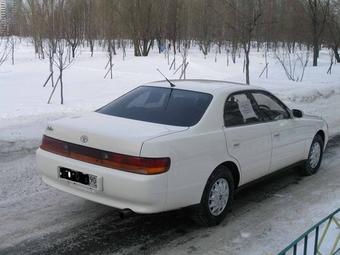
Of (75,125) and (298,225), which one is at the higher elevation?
(75,125)

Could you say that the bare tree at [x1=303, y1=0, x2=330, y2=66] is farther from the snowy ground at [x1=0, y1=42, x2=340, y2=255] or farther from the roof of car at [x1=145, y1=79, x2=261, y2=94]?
the roof of car at [x1=145, y1=79, x2=261, y2=94]

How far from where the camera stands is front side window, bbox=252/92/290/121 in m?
5.70

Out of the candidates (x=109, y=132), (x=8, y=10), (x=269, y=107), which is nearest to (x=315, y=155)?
(x=269, y=107)

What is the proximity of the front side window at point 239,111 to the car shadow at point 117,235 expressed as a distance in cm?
97

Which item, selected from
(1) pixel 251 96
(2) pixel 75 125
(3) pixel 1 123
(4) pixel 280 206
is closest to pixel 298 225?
(4) pixel 280 206

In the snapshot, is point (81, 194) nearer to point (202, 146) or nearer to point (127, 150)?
point (127, 150)

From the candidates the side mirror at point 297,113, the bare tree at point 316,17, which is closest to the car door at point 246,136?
the side mirror at point 297,113

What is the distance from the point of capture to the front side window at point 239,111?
16.6 feet

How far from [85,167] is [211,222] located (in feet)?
4.41

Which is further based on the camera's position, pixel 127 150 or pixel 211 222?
pixel 211 222

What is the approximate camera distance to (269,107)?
5891 millimetres

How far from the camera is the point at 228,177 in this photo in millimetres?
4895

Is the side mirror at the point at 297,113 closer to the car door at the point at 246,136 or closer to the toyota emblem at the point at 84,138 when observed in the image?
the car door at the point at 246,136

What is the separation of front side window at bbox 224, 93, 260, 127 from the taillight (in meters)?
1.12
